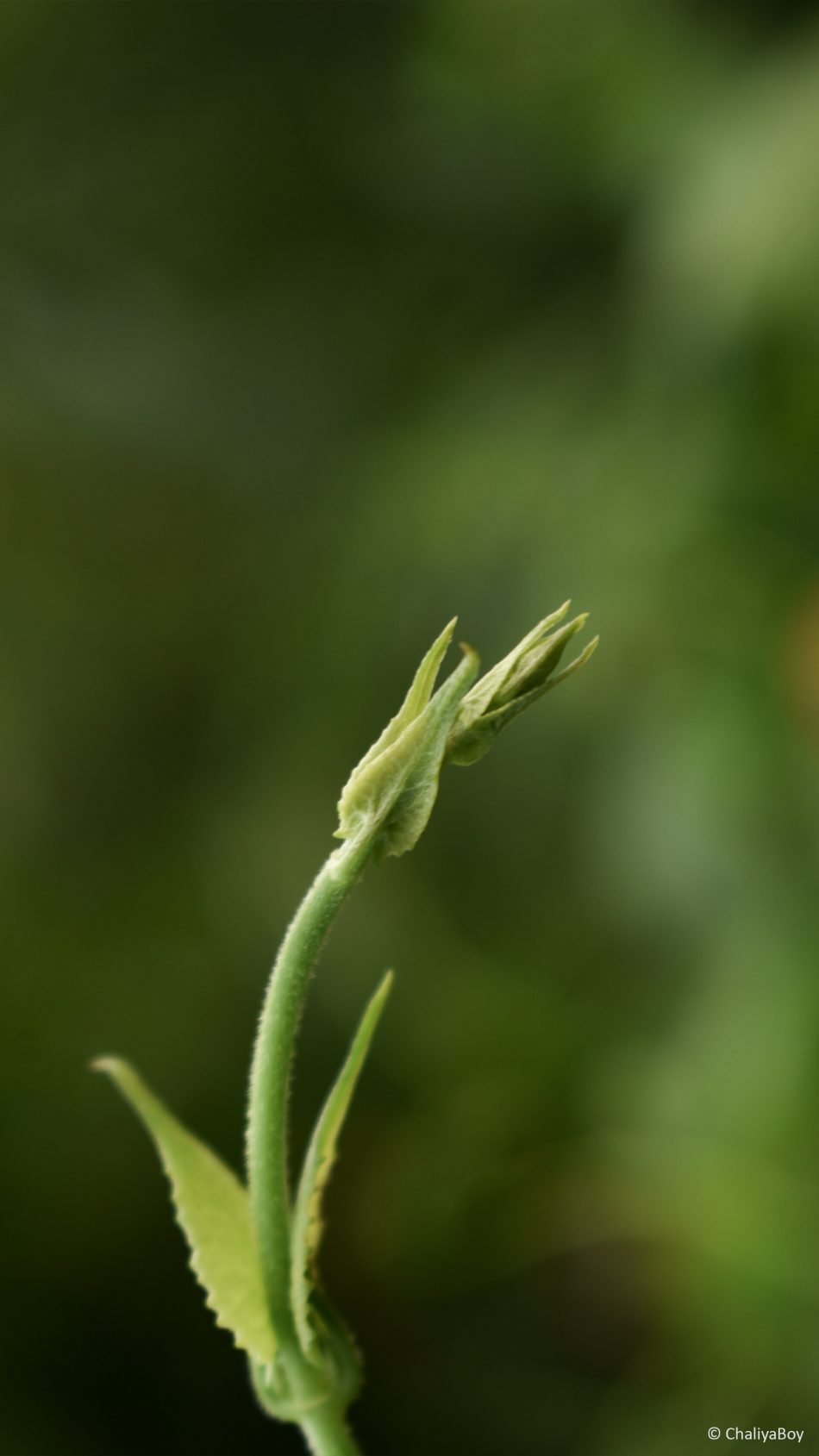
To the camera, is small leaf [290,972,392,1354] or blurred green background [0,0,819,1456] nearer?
small leaf [290,972,392,1354]

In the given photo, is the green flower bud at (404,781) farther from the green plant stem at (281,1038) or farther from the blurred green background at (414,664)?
the blurred green background at (414,664)

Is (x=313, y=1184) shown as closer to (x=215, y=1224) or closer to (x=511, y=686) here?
(x=215, y=1224)

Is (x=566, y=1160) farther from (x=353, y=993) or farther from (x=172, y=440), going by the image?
(x=172, y=440)

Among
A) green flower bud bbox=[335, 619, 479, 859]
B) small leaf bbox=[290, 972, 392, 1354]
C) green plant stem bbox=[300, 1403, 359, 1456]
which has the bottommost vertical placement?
green plant stem bbox=[300, 1403, 359, 1456]

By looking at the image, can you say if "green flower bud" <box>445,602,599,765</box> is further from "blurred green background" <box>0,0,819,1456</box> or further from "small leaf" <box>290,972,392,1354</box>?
"blurred green background" <box>0,0,819,1456</box>

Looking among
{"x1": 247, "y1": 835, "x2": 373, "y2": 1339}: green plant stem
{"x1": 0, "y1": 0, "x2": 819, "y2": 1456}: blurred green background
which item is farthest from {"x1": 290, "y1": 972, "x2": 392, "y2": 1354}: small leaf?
{"x1": 0, "y1": 0, "x2": 819, "y2": 1456}: blurred green background

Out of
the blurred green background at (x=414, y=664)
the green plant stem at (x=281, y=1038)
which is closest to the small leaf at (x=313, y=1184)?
the green plant stem at (x=281, y=1038)

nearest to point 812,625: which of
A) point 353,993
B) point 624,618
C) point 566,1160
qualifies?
point 624,618
